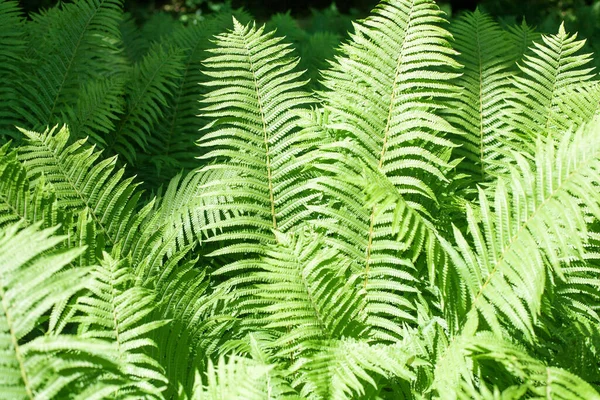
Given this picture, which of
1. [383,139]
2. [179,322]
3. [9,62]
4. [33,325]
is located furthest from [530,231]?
[9,62]

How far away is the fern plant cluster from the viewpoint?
1324 millimetres

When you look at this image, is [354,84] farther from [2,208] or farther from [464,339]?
[2,208]

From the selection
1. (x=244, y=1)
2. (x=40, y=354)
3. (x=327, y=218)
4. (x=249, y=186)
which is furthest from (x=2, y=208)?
(x=244, y=1)

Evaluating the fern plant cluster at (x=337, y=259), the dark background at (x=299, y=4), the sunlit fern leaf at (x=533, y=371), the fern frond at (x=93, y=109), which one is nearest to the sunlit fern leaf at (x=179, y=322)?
the fern plant cluster at (x=337, y=259)

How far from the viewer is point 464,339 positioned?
1.47 m

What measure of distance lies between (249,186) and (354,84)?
1.70 feet

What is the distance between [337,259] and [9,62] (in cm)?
197

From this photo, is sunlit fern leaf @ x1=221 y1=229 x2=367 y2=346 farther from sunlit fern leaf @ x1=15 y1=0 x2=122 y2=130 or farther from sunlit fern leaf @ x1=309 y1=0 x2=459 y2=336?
sunlit fern leaf @ x1=15 y1=0 x2=122 y2=130

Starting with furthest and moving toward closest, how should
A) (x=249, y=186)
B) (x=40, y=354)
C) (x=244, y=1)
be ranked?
(x=244, y=1) < (x=249, y=186) < (x=40, y=354)

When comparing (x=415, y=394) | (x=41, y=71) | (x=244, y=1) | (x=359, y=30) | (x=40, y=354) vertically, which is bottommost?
(x=415, y=394)

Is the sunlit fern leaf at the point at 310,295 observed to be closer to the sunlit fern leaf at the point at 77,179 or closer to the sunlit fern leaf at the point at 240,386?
the sunlit fern leaf at the point at 240,386

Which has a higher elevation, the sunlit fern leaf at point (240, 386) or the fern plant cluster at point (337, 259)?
the fern plant cluster at point (337, 259)

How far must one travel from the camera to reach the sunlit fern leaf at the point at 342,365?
4.77 ft

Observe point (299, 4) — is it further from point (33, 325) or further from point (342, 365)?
point (33, 325)
